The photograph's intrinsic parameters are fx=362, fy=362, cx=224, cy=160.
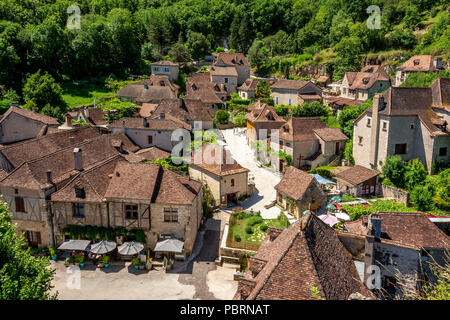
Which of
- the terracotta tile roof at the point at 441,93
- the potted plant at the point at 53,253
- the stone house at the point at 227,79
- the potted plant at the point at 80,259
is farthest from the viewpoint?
the stone house at the point at 227,79

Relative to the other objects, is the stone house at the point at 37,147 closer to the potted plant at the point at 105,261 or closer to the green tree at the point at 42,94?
the potted plant at the point at 105,261

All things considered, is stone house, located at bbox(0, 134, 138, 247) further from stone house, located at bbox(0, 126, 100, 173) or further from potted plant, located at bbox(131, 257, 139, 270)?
potted plant, located at bbox(131, 257, 139, 270)

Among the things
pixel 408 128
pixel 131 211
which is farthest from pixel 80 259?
pixel 408 128

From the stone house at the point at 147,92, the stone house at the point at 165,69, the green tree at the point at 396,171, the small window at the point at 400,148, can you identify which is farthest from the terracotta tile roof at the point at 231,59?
the green tree at the point at 396,171

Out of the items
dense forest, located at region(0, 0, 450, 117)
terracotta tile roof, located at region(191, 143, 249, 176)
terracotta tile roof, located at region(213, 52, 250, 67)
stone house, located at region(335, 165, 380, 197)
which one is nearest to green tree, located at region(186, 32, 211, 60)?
dense forest, located at region(0, 0, 450, 117)

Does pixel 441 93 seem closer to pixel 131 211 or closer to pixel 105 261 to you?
pixel 131 211

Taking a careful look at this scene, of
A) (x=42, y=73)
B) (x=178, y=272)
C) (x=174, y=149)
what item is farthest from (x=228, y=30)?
(x=178, y=272)

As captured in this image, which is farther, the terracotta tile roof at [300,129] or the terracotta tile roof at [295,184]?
the terracotta tile roof at [300,129]
